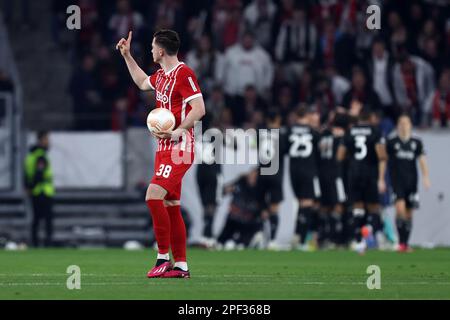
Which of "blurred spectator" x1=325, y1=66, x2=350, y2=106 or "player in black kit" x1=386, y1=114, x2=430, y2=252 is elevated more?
"blurred spectator" x1=325, y1=66, x2=350, y2=106

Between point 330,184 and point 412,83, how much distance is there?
128 inches

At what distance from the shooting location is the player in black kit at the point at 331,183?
25.8 metres

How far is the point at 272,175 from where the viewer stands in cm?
2595

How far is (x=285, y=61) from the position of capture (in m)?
28.8

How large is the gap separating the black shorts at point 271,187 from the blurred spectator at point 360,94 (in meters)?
2.29

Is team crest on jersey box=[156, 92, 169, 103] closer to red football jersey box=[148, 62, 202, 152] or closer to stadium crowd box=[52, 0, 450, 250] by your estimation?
red football jersey box=[148, 62, 202, 152]

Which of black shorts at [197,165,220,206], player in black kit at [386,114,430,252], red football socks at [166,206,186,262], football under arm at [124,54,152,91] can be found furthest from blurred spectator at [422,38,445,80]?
red football socks at [166,206,186,262]

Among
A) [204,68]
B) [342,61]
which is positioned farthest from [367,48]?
[204,68]

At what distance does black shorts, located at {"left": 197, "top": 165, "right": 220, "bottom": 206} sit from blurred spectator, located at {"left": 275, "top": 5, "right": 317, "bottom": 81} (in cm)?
338

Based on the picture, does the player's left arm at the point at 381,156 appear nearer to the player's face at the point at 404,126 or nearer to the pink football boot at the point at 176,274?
the player's face at the point at 404,126

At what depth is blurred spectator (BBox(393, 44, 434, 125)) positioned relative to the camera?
27688 millimetres

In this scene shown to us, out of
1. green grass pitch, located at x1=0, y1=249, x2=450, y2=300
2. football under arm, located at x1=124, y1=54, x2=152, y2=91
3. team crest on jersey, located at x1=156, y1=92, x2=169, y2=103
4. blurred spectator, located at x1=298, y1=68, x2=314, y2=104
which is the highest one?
blurred spectator, located at x1=298, y1=68, x2=314, y2=104

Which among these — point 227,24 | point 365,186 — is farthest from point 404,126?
point 227,24

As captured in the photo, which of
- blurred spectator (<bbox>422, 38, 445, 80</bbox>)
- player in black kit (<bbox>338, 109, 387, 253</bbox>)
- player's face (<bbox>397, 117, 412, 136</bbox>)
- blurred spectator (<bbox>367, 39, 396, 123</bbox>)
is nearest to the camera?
player's face (<bbox>397, 117, 412, 136</bbox>)
